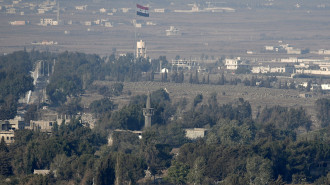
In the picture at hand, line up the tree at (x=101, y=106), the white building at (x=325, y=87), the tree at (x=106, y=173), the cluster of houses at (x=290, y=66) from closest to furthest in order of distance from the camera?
the tree at (x=106, y=173) < the tree at (x=101, y=106) < the white building at (x=325, y=87) < the cluster of houses at (x=290, y=66)

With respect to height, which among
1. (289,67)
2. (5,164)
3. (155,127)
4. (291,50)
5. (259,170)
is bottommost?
(5,164)

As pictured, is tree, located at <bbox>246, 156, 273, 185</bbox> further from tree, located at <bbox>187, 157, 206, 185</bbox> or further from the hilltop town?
tree, located at <bbox>187, 157, 206, 185</bbox>

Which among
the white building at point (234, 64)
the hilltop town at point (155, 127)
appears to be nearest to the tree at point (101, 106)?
the hilltop town at point (155, 127)

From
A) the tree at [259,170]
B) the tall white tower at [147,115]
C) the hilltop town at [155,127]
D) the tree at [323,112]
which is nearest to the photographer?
the tree at [259,170]

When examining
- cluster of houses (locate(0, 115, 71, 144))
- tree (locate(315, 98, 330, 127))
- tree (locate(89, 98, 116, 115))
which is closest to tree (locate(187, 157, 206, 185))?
cluster of houses (locate(0, 115, 71, 144))

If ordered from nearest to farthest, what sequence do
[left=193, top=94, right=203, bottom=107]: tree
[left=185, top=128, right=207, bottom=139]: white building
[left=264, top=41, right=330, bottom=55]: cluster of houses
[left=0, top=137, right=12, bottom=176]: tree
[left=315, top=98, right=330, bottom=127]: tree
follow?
1. [left=0, top=137, right=12, bottom=176]: tree
2. [left=185, top=128, right=207, bottom=139]: white building
3. [left=315, top=98, right=330, bottom=127]: tree
4. [left=193, top=94, right=203, bottom=107]: tree
5. [left=264, top=41, right=330, bottom=55]: cluster of houses

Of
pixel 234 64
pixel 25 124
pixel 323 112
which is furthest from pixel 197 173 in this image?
pixel 234 64

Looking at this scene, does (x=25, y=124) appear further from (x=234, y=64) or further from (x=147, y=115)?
(x=234, y=64)

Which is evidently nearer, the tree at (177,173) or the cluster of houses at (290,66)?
the tree at (177,173)

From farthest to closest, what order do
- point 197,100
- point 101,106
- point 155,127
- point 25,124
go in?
point 197,100, point 101,106, point 25,124, point 155,127

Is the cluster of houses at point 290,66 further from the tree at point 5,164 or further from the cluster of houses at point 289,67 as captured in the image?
the tree at point 5,164

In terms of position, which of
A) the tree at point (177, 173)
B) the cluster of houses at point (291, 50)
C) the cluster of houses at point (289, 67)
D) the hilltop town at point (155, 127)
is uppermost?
the cluster of houses at point (291, 50)

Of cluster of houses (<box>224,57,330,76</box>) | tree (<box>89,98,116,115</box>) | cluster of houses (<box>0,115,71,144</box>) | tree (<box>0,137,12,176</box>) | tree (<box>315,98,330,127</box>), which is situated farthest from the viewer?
cluster of houses (<box>224,57,330,76</box>)
